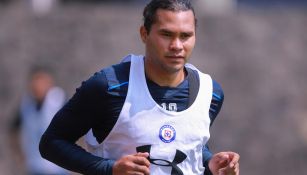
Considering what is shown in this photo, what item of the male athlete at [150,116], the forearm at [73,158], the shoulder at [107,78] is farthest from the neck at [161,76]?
the forearm at [73,158]

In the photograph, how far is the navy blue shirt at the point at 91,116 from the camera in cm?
534

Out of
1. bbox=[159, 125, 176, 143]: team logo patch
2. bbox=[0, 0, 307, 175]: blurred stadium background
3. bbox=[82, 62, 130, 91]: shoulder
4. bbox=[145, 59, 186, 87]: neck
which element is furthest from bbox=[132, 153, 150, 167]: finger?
bbox=[0, 0, 307, 175]: blurred stadium background

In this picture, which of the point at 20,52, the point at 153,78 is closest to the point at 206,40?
the point at 20,52

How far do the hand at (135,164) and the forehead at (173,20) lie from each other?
0.70 metres

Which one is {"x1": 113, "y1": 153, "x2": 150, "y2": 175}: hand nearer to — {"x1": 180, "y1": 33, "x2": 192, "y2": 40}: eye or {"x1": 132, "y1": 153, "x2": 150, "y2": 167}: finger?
{"x1": 132, "y1": 153, "x2": 150, "y2": 167}: finger

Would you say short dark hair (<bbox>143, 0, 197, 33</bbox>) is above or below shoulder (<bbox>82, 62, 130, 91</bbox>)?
above

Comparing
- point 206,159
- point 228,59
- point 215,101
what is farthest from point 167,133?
point 228,59

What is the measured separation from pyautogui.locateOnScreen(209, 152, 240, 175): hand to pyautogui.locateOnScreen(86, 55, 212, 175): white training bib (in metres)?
0.10

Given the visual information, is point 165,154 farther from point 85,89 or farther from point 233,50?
point 233,50

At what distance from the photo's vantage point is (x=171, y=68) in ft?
17.8

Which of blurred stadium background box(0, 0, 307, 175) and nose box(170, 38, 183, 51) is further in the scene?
blurred stadium background box(0, 0, 307, 175)

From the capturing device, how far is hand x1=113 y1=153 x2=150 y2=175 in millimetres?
5051

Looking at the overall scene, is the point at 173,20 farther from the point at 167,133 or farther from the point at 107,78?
the point at 167,133

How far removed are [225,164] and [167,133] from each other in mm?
333
